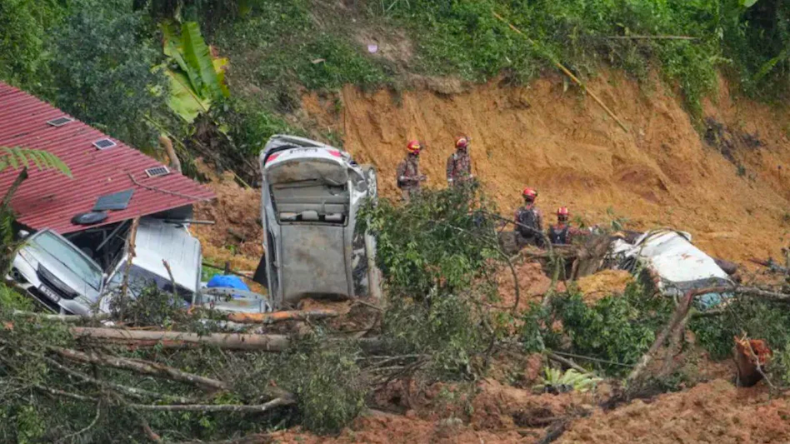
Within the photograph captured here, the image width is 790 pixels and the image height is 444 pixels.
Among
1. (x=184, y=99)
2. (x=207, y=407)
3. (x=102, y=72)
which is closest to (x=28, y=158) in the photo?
(x=102, y=72)

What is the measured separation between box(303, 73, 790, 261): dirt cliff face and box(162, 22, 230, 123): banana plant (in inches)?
89.8

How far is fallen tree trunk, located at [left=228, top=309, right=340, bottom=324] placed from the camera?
45.5 ft

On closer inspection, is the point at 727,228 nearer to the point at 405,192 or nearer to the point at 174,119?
the point at 405,192

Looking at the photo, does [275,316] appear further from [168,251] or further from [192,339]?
[168,251]

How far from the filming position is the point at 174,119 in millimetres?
22500

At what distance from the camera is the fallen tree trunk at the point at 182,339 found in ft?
42.1

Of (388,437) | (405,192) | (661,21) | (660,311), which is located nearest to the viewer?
(388,437)

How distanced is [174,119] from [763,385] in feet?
40.0

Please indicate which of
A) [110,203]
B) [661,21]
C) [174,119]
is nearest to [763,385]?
[110,203]

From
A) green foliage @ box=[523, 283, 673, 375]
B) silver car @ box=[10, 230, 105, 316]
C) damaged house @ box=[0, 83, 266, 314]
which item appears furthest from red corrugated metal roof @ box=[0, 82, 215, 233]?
green foliage @ box=[523, 283, 673, 375]

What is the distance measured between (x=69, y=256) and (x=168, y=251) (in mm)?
1212

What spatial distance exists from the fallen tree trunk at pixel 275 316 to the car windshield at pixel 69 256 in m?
1.85

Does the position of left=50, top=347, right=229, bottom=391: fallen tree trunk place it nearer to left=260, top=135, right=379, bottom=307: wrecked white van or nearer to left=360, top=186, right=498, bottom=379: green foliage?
left=360, top=186, right=498, bottom=379: green foliage

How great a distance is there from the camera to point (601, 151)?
27.6 meters
